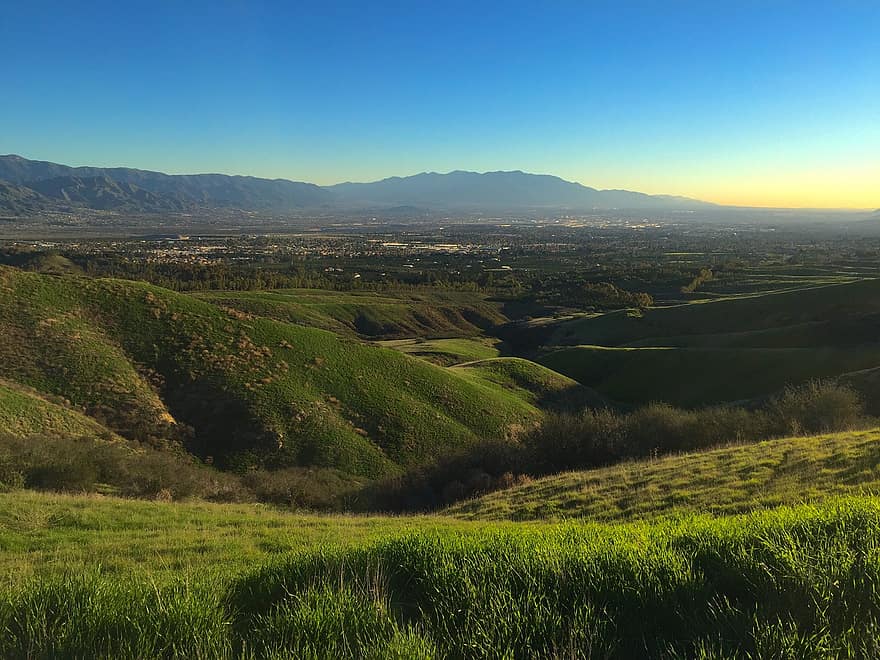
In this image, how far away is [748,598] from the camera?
4125 mm

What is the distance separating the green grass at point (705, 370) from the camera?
48.7m

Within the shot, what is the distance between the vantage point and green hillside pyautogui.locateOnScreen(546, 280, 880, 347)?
2783 inches

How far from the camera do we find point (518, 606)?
3.75 metres

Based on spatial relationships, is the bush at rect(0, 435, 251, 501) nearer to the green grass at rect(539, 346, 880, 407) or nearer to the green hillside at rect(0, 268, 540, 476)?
the green hillside at rect(0, 268, 540, 476)

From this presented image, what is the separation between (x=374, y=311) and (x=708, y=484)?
8959 centimetres

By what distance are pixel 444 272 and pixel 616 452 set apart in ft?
513

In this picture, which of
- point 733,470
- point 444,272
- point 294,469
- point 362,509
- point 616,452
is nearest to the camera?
point 733,470

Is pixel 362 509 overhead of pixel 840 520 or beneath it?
beneath

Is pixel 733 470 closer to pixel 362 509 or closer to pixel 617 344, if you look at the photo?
pixel 362 509

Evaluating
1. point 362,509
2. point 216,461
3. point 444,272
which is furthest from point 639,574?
point 444,272

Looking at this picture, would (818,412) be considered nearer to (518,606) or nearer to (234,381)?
(518,606)

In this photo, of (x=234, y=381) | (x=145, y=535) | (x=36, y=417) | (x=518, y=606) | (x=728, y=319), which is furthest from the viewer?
(x=728, y=319)

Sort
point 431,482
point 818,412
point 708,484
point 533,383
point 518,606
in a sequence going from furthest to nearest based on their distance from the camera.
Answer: point 533,383 → point 818,412 → point 431,482 → point 708,484 → point 518,606

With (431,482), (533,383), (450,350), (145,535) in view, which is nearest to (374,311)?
(450,350)
